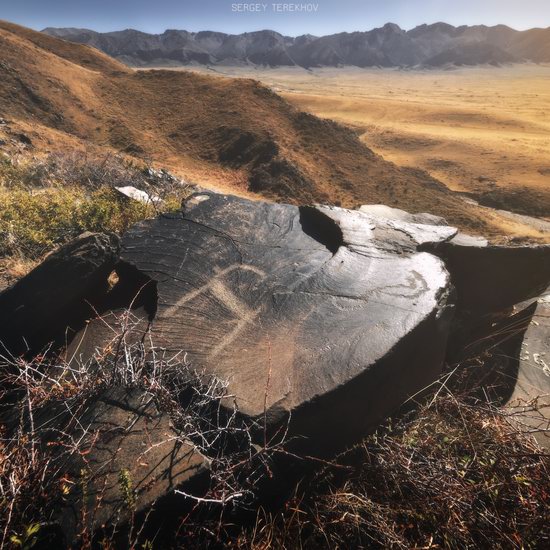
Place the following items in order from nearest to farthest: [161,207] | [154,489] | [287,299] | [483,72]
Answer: [154,489]
[287,299]
[161,207]
[483,72]

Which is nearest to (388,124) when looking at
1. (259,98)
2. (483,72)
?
(259,98)

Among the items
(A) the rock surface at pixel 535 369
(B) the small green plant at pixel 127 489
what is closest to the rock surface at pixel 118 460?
(B) the small green plant at pixel 127 489

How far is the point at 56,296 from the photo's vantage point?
6.93ft

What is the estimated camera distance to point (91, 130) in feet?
33.6

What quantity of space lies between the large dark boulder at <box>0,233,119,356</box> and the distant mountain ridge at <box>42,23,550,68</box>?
92.2m

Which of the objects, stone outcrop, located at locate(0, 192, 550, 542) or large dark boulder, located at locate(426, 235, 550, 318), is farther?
large dark boulder, located at locate(426, 235, 550, 318)

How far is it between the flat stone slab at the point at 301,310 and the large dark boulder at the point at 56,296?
0.19 m

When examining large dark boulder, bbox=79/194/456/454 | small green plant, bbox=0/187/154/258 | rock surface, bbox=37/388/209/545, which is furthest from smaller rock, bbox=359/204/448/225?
rock surface, bbox=37/388/209/545

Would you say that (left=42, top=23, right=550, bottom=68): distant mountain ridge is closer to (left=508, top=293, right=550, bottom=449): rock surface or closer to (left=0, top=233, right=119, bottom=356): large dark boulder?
(left=0, top=233, right=119, bottom=356): large dark boulder

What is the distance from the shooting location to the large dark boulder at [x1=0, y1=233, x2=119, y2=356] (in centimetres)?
203

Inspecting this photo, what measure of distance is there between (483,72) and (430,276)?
88253mm

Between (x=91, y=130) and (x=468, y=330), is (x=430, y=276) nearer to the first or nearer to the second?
(x=468, y=330)

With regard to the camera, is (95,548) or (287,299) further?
(287,299)

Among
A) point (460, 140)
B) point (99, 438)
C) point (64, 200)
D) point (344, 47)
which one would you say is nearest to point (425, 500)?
point (99, 438)
